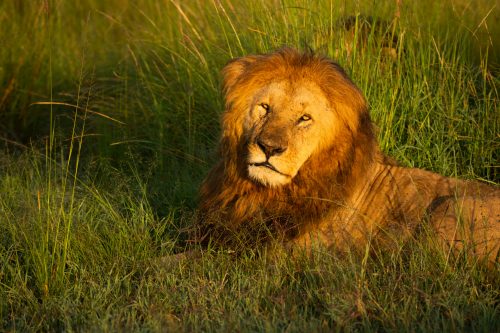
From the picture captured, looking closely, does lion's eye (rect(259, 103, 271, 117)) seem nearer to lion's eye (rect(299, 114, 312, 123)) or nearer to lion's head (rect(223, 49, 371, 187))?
lion's head (rect(223, 49, 371, 187))

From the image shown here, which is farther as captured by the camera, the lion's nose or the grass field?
the lion's nose

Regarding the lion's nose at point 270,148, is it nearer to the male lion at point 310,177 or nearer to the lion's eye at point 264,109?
the male lion at point 310,177

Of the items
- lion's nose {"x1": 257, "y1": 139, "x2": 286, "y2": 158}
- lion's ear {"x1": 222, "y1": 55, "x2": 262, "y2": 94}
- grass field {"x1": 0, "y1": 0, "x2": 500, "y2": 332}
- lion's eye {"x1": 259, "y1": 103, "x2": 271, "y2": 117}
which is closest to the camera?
grass field {"x1": 0, "y1": 0, "x2": 500, "y2": 332}

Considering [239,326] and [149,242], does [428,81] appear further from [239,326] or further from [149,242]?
[239,326]

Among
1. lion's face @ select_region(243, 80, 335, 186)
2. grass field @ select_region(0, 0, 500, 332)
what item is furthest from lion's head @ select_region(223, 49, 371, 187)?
grass field @ select_region(0, 0, 500, 332)

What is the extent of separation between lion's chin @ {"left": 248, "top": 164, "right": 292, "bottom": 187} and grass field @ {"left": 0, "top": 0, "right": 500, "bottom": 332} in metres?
0.36

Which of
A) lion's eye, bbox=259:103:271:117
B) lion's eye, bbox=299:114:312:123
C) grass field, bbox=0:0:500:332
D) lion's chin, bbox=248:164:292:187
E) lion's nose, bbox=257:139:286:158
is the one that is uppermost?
lion's eye, bbox=259:103:271:117

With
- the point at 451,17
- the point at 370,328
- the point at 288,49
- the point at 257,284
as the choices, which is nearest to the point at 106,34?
the point at 451,17

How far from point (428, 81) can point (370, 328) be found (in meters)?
2.70

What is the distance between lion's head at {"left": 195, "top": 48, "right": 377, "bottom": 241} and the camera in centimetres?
446

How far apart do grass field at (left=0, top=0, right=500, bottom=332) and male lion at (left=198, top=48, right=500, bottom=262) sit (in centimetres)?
21

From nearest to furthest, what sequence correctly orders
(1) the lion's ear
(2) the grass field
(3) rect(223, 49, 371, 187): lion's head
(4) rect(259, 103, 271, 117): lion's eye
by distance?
(2) the grass field, (3) rect(223, 49, 371, 187): lion's head, (4) rect(259, 103, 271, 117): lion's eye, (1) the lion's ear

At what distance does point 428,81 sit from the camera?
19.4 ft

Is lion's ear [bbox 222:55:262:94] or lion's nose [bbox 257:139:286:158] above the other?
lion's ear [bbox 222:55:262:94]
